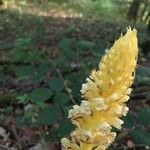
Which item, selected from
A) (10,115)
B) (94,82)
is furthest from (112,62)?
(10,115)

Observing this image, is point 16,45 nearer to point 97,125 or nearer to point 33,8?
point 97,125

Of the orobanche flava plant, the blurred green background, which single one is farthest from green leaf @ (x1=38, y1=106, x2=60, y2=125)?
the orobanche flava plant

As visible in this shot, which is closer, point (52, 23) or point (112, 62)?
point (112, 62)

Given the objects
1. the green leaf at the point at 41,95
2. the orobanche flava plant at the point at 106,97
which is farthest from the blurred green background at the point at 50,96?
the orobanche flava plant at the point at 106,97

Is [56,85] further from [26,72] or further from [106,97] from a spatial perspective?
[106,97]

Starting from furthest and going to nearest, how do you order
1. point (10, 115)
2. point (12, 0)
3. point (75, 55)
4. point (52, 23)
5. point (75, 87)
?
point (12, 0), point (52, 23), point (10, 115), point (75, 55), point (75, 87)

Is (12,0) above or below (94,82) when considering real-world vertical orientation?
below

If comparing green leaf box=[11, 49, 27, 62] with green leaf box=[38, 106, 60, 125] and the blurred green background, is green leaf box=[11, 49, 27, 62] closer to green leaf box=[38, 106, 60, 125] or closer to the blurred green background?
the blurred green background
